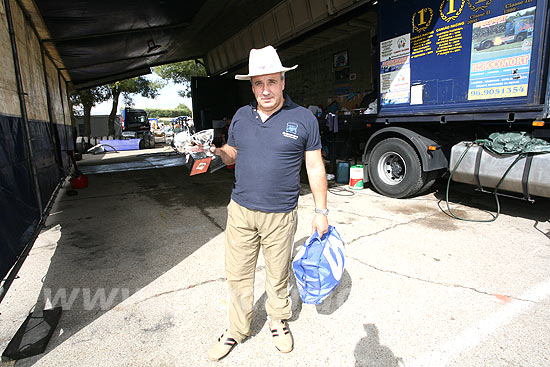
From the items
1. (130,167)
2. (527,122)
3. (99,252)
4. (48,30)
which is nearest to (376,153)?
(527,122)

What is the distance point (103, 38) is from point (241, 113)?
323 inches

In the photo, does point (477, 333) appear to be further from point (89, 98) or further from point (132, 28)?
point (89, 98)

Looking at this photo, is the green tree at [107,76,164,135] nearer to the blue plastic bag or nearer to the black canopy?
the black canopy

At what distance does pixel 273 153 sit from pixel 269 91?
40 centimetres

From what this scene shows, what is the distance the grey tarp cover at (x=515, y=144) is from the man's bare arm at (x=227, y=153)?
13.2ft

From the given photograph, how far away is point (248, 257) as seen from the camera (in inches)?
84.7

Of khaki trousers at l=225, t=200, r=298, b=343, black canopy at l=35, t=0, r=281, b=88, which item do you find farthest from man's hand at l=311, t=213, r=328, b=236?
black canopy at l=35, t=0, r=281, b=88

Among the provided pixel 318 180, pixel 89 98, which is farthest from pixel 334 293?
pixel 89 98

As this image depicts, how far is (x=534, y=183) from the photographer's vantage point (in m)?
4.08

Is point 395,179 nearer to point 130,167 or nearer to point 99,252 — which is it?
point 99,252

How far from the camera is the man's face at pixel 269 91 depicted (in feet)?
6.64

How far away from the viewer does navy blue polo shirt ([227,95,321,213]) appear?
79.5 inches

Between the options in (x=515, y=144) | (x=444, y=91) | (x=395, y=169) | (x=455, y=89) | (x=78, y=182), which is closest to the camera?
(x=515, y=144)

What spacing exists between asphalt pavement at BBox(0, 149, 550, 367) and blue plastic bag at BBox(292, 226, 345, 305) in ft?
1.24
